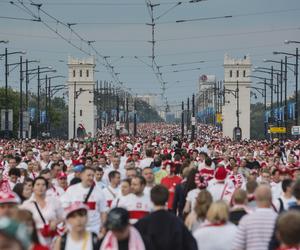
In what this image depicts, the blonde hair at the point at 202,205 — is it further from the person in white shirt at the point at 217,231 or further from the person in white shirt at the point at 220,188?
the person in white shirt at the point at 220,188

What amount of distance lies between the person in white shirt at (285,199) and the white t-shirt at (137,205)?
64.1 inches

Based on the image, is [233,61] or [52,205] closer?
[52,205]

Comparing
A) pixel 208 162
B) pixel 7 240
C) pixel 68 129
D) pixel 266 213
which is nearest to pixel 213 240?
pixel 266 213

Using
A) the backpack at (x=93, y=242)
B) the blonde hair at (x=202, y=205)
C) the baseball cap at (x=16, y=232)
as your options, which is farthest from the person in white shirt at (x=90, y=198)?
the baseball cap at (x=16, y=232)

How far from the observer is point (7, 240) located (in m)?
5.89

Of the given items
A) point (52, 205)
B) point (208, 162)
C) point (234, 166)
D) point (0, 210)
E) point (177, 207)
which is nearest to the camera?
point (0, 210)

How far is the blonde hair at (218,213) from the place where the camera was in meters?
10.5

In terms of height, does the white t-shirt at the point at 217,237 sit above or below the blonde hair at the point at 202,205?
below

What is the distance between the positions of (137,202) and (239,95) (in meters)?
159

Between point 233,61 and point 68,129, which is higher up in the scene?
point 233,61

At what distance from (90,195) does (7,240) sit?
8017mm

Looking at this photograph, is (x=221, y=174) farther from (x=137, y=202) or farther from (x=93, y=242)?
(x=93, y=242)

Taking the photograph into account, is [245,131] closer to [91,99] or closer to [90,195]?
[91,99]

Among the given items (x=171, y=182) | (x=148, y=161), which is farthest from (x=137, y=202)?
(x=148, y=161)
